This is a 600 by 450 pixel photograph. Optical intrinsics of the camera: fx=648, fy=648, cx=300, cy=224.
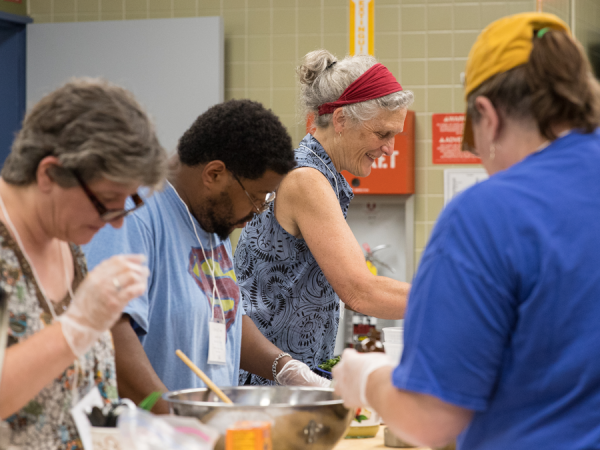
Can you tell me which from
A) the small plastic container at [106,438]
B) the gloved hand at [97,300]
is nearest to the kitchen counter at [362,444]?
the small plastic container at [106,438]

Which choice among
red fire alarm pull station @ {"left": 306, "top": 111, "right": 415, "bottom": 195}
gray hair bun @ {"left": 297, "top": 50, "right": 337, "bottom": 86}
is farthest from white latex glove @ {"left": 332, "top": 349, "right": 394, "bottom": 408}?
red fire alarm pull station @ {"left": 306, "top": 111, "right": 415, "bottom": 195}

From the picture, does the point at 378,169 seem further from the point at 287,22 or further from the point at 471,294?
the point at 471,294

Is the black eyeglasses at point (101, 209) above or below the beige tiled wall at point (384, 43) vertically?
below

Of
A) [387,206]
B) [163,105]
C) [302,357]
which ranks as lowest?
[302,357]

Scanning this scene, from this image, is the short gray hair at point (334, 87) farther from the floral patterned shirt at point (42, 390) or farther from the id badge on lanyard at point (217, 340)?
the floral patterned shirt at point (42, 390)

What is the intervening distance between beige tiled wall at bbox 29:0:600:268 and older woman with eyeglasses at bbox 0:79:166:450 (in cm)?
301

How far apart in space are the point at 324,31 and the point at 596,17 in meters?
1.68

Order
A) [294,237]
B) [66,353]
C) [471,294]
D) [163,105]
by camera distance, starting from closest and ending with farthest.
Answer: [471,294] < [66,353] < [294,237] < [163,105]

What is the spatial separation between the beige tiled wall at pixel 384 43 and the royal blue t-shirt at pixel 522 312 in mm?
3141

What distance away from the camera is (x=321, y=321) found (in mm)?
2025

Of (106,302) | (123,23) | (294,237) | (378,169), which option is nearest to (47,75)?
(123,23)

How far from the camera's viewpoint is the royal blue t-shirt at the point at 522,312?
84 centimetres

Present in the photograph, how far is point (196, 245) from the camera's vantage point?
157cm

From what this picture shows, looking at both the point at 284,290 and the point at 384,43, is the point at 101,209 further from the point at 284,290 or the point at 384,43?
the point at 384,43
